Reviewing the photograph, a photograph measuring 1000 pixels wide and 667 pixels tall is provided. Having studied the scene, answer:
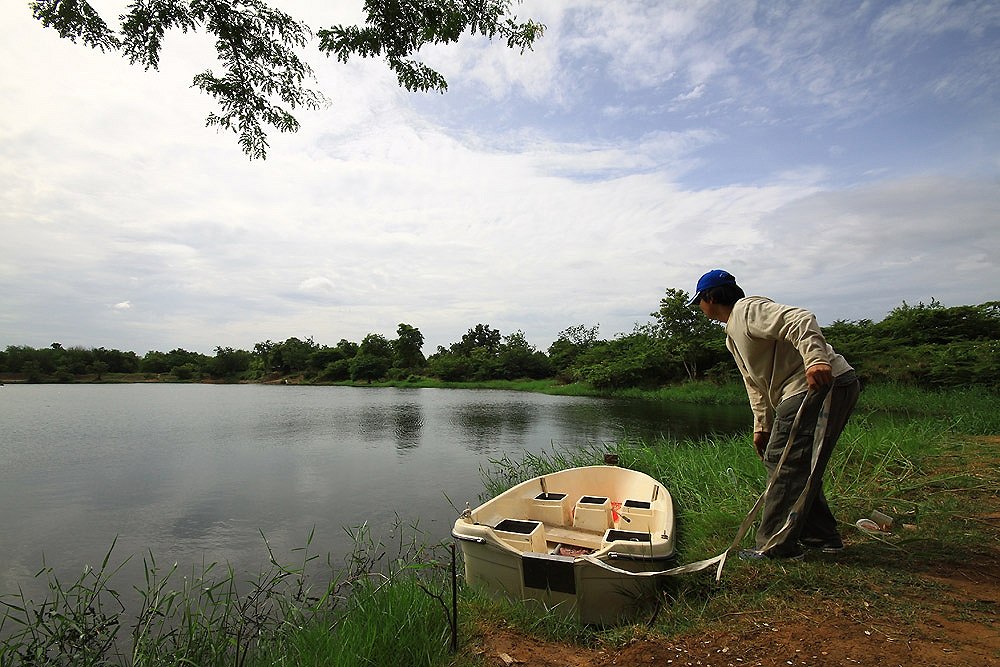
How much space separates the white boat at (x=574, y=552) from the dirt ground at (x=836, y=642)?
652 millimetres

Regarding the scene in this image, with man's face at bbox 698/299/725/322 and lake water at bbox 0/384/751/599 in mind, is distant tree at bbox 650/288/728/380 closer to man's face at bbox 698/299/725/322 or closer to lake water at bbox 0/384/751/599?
lake water at bbox 0/384/751/599

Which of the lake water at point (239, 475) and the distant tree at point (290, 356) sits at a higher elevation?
the distant tree at point (290, 356)

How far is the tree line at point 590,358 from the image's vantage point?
19156 millimetres

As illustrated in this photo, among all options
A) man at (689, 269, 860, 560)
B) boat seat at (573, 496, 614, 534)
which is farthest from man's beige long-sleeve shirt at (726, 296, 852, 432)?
boat seat at (573, 496, 614, 534)

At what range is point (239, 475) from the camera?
1008cm

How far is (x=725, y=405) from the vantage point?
22.6 m

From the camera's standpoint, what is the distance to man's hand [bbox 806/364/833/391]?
2.53 meters

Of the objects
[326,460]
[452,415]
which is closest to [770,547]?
[326,460]

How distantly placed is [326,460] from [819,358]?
11.1 metres

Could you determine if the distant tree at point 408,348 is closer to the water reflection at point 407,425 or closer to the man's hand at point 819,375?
the water reflection at point 407,425

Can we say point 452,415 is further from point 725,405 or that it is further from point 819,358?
point 819,358

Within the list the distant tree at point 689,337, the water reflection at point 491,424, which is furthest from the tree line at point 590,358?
the water reflection at point 491,424

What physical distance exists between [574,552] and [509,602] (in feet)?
3.89

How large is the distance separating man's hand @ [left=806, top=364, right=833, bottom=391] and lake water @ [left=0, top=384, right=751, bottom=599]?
4868 millimetres
